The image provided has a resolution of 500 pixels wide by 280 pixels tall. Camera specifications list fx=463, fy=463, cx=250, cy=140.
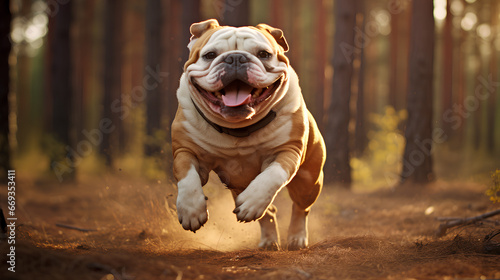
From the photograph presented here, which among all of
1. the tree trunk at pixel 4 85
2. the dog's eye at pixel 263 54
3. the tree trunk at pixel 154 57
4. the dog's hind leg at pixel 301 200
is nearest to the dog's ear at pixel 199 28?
the dog's eye at pixel 263 54

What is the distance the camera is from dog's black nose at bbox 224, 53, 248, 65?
3455 millimetres

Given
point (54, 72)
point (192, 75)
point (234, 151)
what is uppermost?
point (54, 72)

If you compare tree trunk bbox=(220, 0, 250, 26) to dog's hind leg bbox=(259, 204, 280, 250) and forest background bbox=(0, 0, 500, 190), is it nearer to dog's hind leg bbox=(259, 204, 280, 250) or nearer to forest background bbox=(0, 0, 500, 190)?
forest background bbox=(0, 0, 500, 190)

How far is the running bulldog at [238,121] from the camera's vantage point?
11.2 ft

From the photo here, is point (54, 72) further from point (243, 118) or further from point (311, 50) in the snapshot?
point (311, 50)

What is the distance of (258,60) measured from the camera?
11.6 ft

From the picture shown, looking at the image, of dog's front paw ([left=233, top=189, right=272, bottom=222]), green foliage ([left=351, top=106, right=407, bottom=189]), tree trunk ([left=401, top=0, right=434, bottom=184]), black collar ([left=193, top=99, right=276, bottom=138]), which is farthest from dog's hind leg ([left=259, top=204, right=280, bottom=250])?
green foliage ([left=351, top=106, right=407, bottom=189])

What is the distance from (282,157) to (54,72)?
1051cm

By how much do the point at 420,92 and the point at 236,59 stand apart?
251 inches

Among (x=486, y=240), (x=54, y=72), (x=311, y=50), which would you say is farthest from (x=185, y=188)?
(x=311, y=50)

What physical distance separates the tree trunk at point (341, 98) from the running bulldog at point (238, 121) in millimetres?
5227

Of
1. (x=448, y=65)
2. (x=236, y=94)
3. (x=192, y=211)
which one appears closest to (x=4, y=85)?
(x=236, y=94)

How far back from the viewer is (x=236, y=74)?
11.2 ft

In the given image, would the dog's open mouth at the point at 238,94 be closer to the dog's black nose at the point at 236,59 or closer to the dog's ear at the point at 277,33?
the dog's black nose at the point at 236,59
